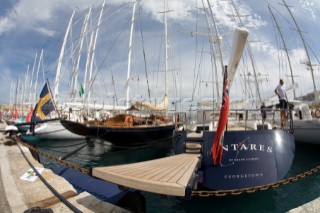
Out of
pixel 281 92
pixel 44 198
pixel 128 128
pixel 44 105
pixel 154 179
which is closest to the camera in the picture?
pixel 154 179

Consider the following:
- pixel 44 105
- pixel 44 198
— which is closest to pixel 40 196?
pixel 44 198

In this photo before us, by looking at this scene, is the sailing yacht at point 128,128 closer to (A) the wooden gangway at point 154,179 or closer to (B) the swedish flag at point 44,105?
(B) the swedish flag at point 44,105

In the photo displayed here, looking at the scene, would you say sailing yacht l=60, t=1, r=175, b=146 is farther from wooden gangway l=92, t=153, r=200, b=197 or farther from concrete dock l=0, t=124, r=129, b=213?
wooden gangway l=92, t=153, r=200, b=197

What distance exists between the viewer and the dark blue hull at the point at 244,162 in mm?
6027

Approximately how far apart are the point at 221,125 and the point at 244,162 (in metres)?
1.45

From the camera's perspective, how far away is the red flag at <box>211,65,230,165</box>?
5352mm

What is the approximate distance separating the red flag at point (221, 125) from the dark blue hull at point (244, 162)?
0.24 meters

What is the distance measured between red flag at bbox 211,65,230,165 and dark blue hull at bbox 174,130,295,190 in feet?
0.78

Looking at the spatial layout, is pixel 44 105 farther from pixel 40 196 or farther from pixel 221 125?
pixel 221 125

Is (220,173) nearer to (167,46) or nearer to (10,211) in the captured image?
(10,211)

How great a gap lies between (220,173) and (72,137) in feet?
80.9

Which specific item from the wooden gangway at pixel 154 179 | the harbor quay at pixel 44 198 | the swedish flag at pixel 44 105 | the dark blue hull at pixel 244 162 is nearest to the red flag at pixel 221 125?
the dark blue hull at pixel 244 162

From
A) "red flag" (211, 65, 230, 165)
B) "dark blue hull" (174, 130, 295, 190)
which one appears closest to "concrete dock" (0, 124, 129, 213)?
"red flag" (211, 65, 230, 165)

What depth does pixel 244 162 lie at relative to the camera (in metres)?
6.09
